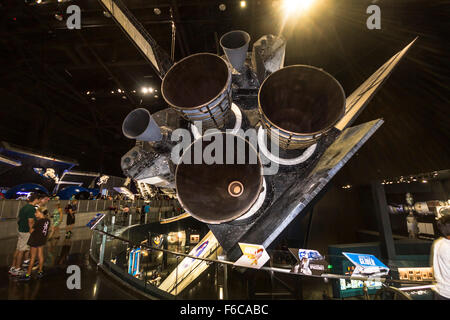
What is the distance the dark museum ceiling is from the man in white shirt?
370 centimetres

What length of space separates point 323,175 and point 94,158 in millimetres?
26129

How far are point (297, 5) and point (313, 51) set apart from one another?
61.1 inches

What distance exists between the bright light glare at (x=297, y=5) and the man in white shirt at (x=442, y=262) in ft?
16.2

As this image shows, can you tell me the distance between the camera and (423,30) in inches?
171

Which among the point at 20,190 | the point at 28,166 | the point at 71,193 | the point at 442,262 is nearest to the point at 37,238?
the point at 442,262

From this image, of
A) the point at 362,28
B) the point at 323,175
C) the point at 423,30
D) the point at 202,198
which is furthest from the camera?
the point at 362,28

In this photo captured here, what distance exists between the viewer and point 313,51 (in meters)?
5.95

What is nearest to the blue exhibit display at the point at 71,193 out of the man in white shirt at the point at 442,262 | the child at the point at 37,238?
the child at the point at 37,238

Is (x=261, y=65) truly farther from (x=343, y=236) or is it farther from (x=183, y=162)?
(x=343, y=236)

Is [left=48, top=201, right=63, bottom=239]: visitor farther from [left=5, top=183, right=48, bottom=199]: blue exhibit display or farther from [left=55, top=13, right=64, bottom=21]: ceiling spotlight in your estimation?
[left=55, top=13, right=64, bottom=21]: ceiling spotlight

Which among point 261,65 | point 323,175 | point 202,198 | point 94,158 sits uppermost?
point 94,158

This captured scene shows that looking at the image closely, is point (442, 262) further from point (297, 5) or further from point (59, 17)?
point (59, 17)
